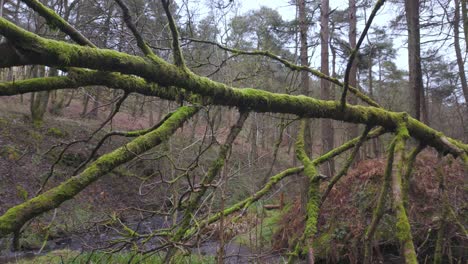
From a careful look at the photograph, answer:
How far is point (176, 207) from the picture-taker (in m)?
2.77

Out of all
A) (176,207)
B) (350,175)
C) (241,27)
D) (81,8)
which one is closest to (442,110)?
(241,27)

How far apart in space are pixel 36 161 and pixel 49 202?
1533 centimetres

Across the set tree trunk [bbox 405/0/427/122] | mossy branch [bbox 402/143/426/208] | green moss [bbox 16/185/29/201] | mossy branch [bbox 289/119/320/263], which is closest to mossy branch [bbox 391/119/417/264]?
mossy branch [bbox 402/143/426/208]

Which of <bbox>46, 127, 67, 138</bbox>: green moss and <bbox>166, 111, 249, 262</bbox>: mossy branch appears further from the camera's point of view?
<bbox>46, 127, 67, 138</bbox>: green moss

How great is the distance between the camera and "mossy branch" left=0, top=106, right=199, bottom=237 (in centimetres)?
130

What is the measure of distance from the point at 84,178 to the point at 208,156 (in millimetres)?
20544

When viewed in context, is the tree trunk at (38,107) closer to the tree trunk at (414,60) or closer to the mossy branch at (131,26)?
the tree trunk at (414,60)

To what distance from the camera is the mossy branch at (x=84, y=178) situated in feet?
4.27

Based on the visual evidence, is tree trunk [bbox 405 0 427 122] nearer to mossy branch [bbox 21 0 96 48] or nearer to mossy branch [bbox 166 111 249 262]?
mossy branch [bbox 166 111 249 262]

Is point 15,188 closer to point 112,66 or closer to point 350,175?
point 350,175

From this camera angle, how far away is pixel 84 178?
160cm

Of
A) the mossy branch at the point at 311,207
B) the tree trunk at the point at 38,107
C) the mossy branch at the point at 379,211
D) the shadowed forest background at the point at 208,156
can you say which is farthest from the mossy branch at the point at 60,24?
the tree trunk at the point at 38,107

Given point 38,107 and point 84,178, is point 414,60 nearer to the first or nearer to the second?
point 84,178

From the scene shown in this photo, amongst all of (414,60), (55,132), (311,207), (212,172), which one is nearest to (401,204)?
(311,207)
